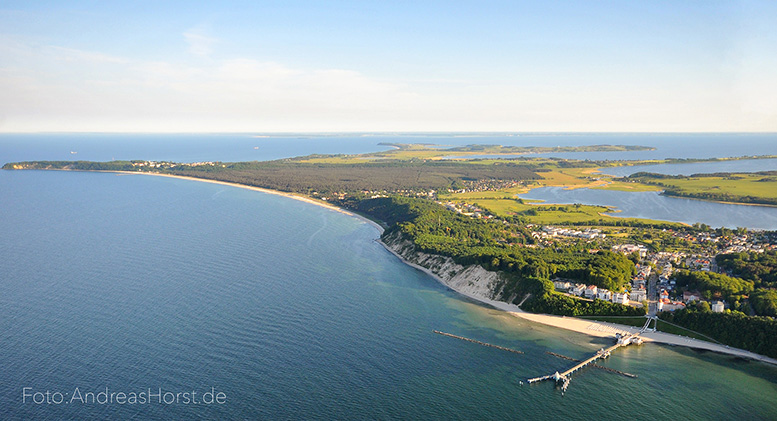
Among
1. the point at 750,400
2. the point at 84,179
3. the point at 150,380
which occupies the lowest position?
the point at 750,400

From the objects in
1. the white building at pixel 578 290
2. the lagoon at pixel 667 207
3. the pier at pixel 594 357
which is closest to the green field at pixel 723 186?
the lagoon at pixel 667 207

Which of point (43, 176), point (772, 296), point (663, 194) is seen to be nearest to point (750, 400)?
point (772, 296)

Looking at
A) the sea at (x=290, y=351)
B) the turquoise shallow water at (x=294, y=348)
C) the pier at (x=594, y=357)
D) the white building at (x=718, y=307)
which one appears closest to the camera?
the sea at (x=290, y=351)

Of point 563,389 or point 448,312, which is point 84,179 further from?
point 563,389

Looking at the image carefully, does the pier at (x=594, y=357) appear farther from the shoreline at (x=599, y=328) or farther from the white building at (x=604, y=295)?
the white building at (x=604, y=295)

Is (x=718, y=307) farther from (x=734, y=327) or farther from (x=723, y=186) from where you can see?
(x=723, y=186)

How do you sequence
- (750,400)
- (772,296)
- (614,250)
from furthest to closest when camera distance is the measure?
(614,250) → (772,296) → (750,400)
